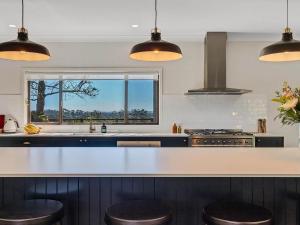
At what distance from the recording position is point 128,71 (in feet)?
14.9

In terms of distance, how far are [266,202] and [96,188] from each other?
123cm

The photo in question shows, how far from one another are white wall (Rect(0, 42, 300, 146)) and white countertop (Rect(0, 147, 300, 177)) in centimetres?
230

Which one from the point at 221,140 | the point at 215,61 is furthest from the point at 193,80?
the point at 221,140

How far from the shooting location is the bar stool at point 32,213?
1407 mm

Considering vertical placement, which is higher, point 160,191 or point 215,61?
point 215,61

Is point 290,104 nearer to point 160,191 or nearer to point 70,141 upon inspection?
point 160,191

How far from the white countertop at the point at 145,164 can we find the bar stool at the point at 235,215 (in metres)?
0.22

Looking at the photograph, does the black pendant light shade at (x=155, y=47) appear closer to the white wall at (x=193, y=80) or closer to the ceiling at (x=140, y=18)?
the ceiling at (x=140, y=18)

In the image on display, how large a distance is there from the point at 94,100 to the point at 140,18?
6.04ft

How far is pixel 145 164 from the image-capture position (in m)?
1.73

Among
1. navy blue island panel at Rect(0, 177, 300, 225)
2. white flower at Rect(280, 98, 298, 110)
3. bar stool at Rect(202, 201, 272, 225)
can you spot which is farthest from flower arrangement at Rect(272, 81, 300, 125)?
bar stool at Rect(202, 201, 272, 225)

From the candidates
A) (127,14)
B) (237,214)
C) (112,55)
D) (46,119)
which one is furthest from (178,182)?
(46,119)

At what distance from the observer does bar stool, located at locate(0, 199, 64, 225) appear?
4.62ft

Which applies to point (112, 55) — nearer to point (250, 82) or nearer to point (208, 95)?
point (208, 95)
